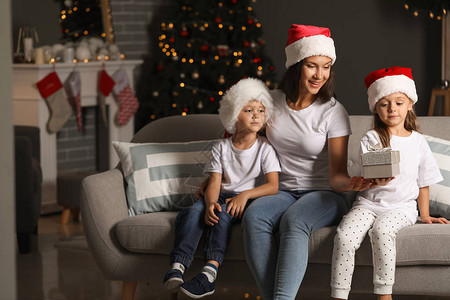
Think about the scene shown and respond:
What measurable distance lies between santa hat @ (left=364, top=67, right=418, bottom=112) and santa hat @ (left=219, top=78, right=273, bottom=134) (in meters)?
0.41

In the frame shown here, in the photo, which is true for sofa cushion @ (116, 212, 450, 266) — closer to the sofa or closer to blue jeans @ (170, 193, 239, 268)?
blue jeans @ (170, 193, 239, 268)

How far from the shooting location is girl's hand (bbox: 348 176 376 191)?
2621 mm

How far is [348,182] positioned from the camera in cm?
269

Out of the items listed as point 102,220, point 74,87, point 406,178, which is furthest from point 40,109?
point 406,178

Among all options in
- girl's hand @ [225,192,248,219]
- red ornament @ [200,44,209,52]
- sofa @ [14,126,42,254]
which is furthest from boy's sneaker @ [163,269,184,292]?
red ornament @ [200,44,209,52]

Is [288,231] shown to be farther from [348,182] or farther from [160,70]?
[160,70]

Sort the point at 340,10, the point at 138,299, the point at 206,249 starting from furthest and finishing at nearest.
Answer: the point at 340,10 → the point at 138,299 → the point at 206,249

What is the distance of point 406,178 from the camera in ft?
8.91

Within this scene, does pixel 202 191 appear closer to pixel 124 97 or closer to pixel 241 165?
pixel 241 165

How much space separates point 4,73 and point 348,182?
1.66m

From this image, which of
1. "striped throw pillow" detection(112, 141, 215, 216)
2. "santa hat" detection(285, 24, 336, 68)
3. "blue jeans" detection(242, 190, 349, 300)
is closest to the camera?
"blue jeans" detection(242, 190, 349, 300)

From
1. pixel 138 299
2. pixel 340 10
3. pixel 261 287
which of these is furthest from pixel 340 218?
pixel 340 10

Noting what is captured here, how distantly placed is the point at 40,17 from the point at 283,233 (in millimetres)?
3654

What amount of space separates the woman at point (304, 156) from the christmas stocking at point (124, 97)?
9.90 ft
